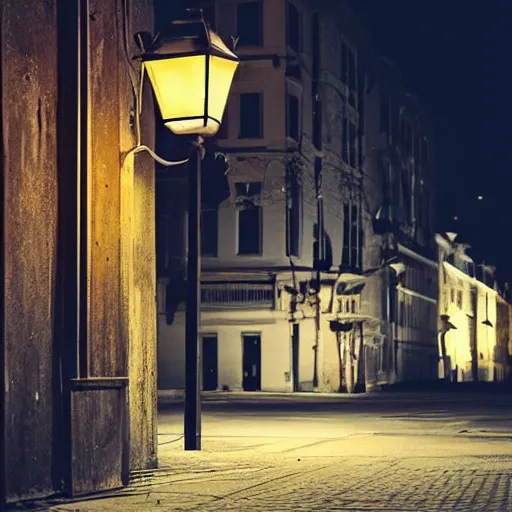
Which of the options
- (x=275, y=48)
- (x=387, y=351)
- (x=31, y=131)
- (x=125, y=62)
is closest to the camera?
(x=31, y=131)

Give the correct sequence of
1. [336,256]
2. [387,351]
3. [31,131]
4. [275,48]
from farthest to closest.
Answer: [387,351], [336,256], [275,48], [31,131]

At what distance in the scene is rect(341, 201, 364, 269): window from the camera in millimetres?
53219

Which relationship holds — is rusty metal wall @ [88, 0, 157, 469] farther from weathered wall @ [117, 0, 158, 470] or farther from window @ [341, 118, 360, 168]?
window @ [341, 118, 360, 168]

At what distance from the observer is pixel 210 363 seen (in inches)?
1917

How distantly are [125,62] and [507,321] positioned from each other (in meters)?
112

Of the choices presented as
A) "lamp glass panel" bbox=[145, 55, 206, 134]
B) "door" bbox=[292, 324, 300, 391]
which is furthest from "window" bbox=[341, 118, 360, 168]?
"lamp glass panel" bbox=[145, 55, 206, 134]

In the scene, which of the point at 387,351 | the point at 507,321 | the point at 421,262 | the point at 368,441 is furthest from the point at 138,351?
the point at 507,321

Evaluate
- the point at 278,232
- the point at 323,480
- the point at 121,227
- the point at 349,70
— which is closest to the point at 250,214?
the point at 278,232

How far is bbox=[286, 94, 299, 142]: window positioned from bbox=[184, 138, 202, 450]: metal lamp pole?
3405cm

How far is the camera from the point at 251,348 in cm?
4856

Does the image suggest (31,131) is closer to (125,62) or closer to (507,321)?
(125,62)

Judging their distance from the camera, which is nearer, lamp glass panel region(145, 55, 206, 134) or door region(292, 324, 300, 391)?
lamp glass panel region(145, 55, 206, 134)

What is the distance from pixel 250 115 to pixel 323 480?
37.5 metres

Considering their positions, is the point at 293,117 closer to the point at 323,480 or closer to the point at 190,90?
the point at 190,90
